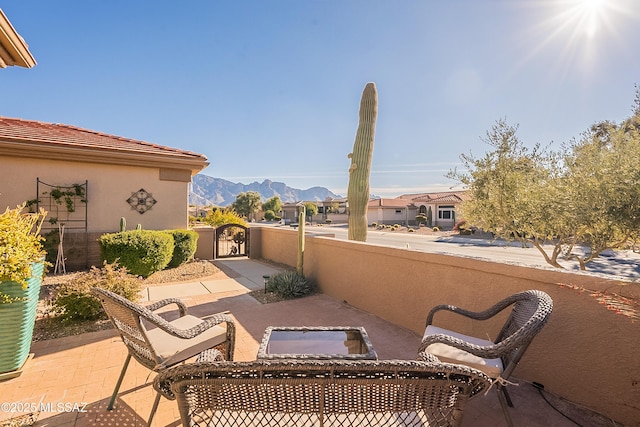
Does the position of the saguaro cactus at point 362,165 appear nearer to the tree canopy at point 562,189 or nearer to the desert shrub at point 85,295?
the tree canopy at point 562,189

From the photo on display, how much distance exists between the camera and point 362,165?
8734 millimetres

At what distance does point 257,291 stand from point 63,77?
39.4ft

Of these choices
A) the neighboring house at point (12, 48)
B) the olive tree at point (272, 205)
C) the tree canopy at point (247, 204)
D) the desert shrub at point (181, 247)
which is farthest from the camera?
the olive tree at point (272, 205)

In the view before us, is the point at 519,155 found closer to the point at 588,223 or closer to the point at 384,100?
the point at 588,223

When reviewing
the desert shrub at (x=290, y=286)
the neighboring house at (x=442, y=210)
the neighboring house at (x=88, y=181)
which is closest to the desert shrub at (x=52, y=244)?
the neighboring house at (x=88, y=181)

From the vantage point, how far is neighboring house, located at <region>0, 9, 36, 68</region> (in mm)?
3317

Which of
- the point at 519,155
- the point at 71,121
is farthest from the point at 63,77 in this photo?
the point at 519,155

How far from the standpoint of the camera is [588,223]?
4156 mm

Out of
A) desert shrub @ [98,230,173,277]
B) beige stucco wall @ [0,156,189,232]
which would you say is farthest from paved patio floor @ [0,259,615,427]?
beige stucco wall @ [0,156,189,232]

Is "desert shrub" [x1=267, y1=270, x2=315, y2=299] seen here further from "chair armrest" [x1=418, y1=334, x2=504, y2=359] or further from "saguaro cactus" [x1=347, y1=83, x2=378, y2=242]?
"chair armrest" [x1=418, y1=334, x2=504, y2=359]

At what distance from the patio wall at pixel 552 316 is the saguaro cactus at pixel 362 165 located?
2208 mm

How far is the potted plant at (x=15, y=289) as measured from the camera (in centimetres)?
304

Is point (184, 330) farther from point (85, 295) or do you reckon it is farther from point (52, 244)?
point (52, 244)

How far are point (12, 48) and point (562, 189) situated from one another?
8222 mm
